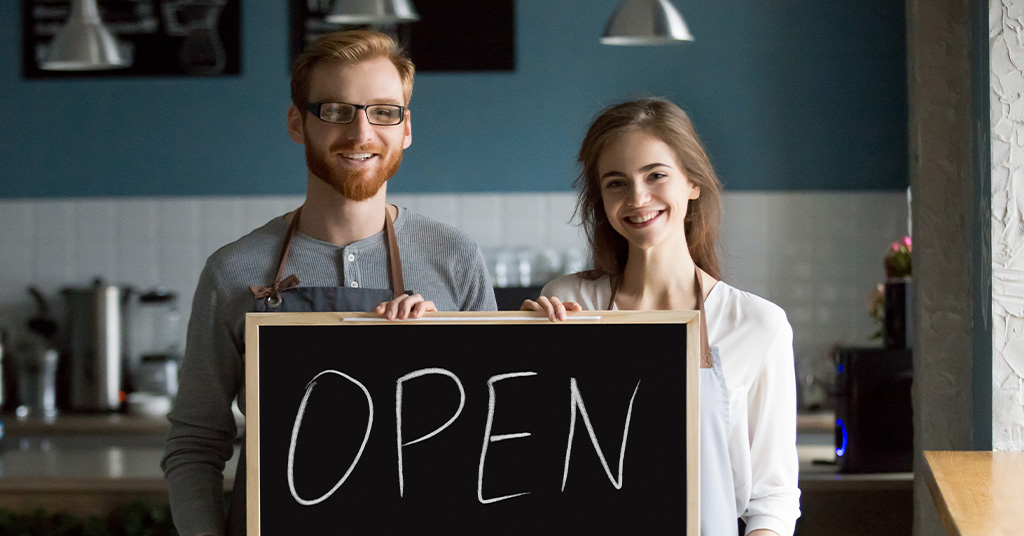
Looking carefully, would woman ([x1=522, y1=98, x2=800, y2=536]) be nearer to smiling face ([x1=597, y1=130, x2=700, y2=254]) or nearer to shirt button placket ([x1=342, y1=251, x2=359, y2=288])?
smiling face ([x1=597, y1=130, x2=700, y2=254])

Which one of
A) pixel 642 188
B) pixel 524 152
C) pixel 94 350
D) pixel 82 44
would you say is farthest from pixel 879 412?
pixel 94 350

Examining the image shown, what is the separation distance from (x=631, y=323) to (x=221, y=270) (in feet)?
2.01

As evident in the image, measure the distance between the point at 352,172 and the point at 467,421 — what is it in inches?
15.3

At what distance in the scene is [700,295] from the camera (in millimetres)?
1469

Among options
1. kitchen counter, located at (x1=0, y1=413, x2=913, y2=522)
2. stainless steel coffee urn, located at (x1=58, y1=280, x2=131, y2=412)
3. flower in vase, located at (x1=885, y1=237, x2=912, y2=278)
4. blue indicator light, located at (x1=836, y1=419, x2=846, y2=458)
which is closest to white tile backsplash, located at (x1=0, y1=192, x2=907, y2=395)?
stainless steel coffee urn, located at (x1=58, y1=280, x2=131, y2=412)

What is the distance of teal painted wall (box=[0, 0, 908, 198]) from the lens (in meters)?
4.39

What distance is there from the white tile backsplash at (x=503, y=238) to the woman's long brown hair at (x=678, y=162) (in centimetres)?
277

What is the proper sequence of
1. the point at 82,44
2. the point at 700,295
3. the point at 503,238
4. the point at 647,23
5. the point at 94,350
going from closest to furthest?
the point at 700,295 < the point at 647,23 < the point at 82,44 < the point at 94,350 < the point at 503,238

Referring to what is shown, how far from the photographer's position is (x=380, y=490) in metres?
1.26

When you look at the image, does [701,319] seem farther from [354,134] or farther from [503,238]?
[503,238]

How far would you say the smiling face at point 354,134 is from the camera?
1.39 m

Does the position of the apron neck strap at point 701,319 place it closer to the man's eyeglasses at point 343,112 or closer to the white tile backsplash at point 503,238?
the man's eyeglasses at point 343,112

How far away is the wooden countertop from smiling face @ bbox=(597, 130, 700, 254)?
521mm

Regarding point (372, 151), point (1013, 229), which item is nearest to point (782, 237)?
point (1013, 229)
